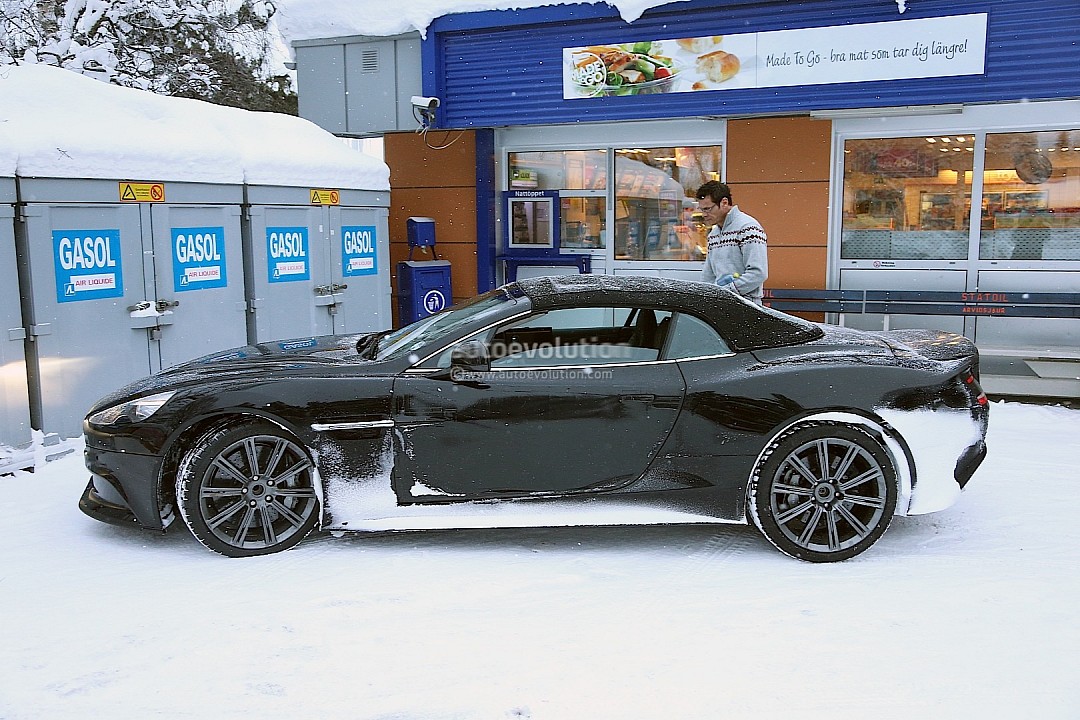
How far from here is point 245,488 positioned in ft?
14.8

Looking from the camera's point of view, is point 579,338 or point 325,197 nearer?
point 579,338

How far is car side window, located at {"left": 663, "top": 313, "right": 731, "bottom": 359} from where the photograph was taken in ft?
15.3

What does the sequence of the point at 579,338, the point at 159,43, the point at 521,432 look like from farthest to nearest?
the point at 159,43, the point at 579,338, the point at 521,432

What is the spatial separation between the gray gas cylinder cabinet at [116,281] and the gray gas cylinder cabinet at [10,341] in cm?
9

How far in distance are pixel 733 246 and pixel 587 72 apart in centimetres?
302

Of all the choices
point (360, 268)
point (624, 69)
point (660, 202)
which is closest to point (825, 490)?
point (624, 69)

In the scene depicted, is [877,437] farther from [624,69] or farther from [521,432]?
[624,69]

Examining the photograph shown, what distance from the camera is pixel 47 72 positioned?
699 centimetres

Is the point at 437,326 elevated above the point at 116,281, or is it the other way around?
the point at 116,281

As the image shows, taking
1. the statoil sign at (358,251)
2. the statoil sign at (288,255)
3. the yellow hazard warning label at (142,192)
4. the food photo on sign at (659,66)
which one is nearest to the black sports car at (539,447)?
the yellow hazard warning label at (142,192)

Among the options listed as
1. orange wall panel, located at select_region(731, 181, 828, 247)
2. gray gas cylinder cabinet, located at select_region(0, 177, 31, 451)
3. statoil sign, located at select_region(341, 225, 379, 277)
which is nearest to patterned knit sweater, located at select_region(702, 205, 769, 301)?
orange wall panel, located at select_region(731, 181, 828, 247)

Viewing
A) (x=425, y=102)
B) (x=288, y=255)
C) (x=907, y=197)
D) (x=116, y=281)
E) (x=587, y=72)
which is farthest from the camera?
(x=425, y=102)

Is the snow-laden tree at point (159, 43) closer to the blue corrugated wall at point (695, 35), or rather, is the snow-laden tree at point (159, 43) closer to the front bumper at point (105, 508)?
the blue corrugated wall at point (695, 35)

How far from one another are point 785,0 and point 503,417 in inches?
220
